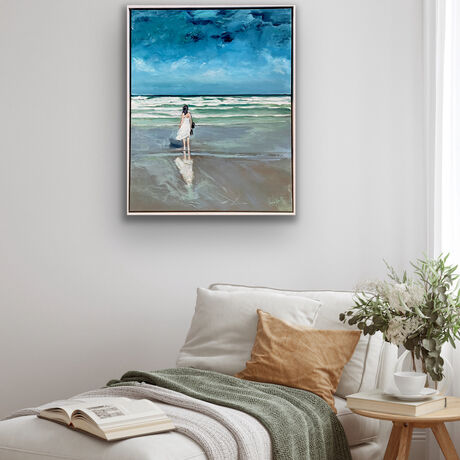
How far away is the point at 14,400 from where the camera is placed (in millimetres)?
3719

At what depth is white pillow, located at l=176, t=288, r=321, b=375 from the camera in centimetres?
300

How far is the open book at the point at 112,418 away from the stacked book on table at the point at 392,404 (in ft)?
2.73

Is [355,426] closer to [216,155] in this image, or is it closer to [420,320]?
[420,320]

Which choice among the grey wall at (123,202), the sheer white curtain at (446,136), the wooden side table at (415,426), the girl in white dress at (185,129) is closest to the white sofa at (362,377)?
the wooden side table at (415,426)

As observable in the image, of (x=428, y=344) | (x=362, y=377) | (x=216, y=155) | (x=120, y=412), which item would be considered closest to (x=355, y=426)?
(x=362, y=377)

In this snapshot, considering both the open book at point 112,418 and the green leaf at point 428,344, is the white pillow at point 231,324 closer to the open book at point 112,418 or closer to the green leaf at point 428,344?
the green leaf at point 428,344

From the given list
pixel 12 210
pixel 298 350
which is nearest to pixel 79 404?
pixel 298 350

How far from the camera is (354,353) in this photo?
2.97m

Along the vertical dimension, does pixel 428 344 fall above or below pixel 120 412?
above

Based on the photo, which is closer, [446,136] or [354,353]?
[354,353]

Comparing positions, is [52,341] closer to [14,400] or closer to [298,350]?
[14,400]

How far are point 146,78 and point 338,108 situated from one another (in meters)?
1.03

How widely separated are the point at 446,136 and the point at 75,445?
7.30 ft

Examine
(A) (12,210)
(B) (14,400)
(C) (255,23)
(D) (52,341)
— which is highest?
(C) (255,23)
